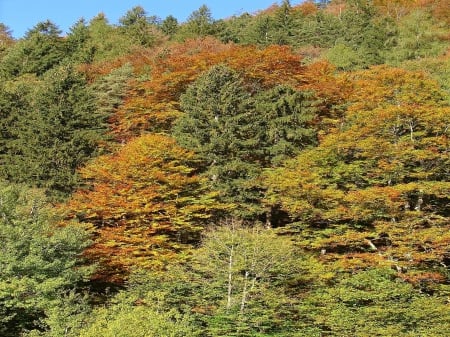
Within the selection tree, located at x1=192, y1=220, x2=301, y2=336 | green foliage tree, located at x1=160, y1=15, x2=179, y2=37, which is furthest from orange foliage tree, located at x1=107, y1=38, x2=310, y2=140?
green foliage tree, located at x1=160, y1=15, x2=179, y2=37

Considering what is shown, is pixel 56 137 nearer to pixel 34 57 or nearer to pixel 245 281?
pixel 245 281

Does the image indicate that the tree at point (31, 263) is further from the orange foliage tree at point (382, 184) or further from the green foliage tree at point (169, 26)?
the green foliage tree at point (169, 26)

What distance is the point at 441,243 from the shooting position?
15438mm

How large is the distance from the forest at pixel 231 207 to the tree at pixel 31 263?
0.06 m

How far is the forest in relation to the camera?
1388 centimetres

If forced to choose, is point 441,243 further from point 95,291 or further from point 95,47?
point 95,47

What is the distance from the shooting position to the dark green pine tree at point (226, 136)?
19797 mm

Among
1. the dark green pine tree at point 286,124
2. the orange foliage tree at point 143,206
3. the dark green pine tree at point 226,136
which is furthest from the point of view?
the dark green pine tree at point 286,124

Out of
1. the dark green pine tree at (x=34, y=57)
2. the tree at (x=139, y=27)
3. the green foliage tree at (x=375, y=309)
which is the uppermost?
the tree at (x=139, y=27)

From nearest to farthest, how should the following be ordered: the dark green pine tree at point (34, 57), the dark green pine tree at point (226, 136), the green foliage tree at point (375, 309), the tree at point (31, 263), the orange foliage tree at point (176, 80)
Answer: the tree at point (31, 263), the green foliage tree at point (375, 309), the dark green pine tree at point (226, 136), the orange foliage tree at point (176, 80), the dark green pine tree at point (34, 57)

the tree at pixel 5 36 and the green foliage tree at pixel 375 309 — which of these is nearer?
the green foliage tree at pixel 375 309

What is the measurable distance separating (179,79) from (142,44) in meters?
18.1

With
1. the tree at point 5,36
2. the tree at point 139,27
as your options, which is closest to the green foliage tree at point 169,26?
the tree at point 139,27

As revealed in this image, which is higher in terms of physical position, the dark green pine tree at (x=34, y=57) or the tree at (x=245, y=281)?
the dark green pine tree at (x=34, y=57)
